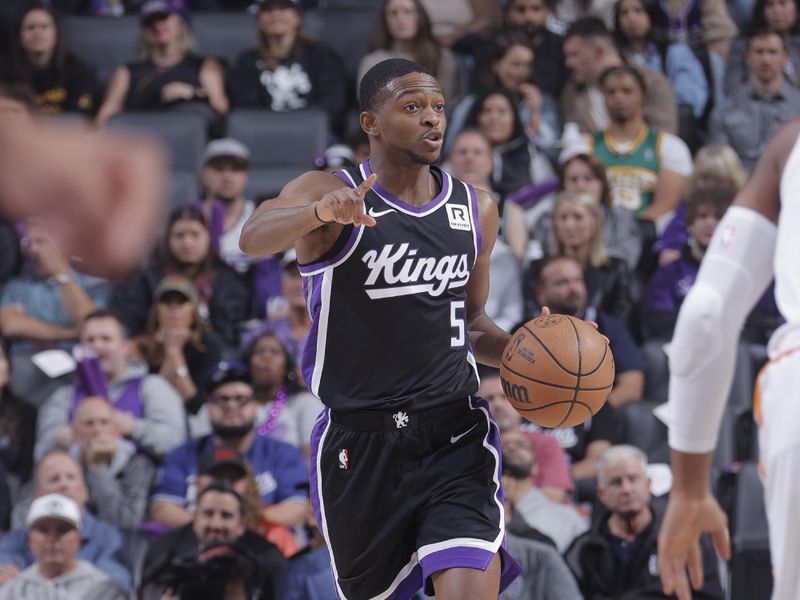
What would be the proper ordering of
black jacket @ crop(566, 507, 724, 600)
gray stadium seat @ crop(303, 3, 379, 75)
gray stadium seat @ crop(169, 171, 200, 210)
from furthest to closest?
gray stadium seat @ crop(303, 3, 379, 75) → gray stadium seat @ crop(169, 171, 200, 210) → black jacket @ crop(566, 507, 724, 600)

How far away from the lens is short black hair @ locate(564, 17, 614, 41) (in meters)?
10.5

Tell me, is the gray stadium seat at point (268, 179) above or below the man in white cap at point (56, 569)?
above

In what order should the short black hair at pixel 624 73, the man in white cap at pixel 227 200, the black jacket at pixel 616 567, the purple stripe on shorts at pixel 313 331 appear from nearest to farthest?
the purple stripe on shorts at pixel 313 331 → the black jacket at pixel 616 567 → the man in white cap at pixel 227 200 → the short black hair at pixel 624 73

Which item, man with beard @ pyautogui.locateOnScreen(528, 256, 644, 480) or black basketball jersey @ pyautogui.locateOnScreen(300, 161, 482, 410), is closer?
black basketball jersey @ pyautogui.locateOnScreen(300, 161, 482, 410)

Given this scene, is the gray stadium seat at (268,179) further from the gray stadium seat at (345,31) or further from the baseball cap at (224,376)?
the baseball cap at (224,376)

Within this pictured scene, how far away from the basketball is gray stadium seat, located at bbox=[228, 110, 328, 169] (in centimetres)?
612

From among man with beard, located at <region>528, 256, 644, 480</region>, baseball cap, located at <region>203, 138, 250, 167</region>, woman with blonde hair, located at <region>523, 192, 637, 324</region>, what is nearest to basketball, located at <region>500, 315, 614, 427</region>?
man with beard, located at <region>528, 256, 644, 480</region>

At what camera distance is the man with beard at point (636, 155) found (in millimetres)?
9867

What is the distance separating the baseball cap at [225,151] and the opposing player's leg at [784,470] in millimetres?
6829

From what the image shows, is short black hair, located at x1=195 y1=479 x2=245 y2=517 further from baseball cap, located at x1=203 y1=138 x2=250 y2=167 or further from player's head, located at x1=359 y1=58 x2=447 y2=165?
player's head, located at x1=359 y1=58 x2=447 y2=165

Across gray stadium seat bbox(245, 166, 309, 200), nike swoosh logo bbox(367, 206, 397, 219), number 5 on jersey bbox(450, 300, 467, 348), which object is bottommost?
gray stadium seat bbox(245, 166, 309, 200)

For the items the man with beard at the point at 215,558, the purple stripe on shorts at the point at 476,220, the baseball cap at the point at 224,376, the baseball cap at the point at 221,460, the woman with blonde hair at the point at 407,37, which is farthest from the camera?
the woman with blonde hair at the point at 407,37

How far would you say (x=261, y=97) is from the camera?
10.7m

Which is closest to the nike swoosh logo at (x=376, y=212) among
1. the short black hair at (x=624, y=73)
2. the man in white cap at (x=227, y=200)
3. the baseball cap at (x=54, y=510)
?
the baseball cap at (x=54, y=510)
